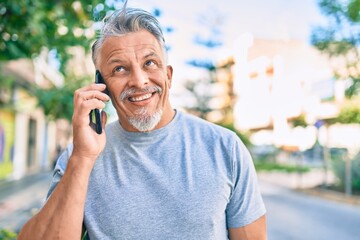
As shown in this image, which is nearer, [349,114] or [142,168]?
[142,168]

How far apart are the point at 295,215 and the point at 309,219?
562 mm

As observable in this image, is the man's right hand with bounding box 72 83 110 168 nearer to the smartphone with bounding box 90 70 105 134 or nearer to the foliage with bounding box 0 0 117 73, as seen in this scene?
the smartphone with bounding box 90 70 105 134

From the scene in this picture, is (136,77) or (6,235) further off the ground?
(136,77)

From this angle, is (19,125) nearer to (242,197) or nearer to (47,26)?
(47,26)

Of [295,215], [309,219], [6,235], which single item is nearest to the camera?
[6,235]

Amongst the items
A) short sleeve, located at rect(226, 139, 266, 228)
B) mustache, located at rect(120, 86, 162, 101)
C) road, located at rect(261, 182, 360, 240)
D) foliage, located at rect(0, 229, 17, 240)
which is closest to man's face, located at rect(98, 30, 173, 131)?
mustache, located at rect(120, 86, 162, 101)

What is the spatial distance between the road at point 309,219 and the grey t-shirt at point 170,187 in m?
6.78

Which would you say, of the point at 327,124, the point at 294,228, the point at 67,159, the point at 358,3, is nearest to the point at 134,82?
the point at 67,159

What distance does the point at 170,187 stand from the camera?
151 cm

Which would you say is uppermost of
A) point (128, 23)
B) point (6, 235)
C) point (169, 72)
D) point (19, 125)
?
point (19, 125)

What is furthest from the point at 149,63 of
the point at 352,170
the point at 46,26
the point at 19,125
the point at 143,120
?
the point at 19,125

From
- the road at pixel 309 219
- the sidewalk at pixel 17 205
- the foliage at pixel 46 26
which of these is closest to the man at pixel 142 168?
the foliage at pixel 46 26

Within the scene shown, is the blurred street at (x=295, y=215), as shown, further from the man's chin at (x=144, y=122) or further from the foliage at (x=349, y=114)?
the man's chin at (x=144, y=122)

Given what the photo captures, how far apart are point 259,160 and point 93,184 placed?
34.3m
